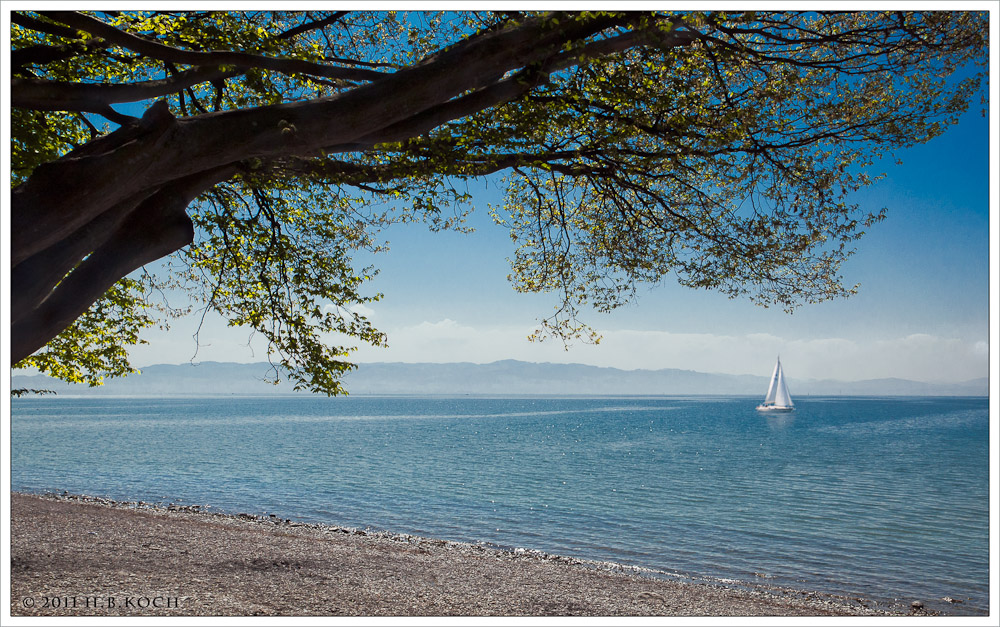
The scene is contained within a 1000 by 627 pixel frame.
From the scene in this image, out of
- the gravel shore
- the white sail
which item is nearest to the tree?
the gravel shore

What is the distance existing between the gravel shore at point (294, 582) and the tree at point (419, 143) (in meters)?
2.69

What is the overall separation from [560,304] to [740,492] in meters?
26.9

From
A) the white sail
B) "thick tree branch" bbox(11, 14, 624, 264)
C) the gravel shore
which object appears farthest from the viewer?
the white sail

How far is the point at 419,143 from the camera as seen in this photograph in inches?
284

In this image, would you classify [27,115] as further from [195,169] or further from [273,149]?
[273,149]

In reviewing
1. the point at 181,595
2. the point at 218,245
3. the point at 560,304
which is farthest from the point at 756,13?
the point at 181,595

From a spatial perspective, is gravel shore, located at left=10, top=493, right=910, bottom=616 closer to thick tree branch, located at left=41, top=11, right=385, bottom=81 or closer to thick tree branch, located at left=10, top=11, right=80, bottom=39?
thick tree branch, located at left=41, top=11, right=385, bottom=81

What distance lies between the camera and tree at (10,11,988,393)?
16.8ft

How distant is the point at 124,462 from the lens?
41.4 m

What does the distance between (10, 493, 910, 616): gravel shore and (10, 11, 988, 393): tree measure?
2.69 metres

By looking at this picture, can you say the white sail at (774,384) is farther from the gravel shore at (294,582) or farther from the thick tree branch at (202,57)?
the thick tree branch at (202,57)

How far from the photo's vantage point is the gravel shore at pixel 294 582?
729 cm

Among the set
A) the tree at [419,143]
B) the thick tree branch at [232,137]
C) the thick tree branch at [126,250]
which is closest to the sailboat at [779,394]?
the tree at [419,143]

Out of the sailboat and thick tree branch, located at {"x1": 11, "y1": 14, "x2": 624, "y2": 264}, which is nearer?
thick tree branch, located at {"x1": 11, "y1": 14, "x2": 624, "y2": 264}
